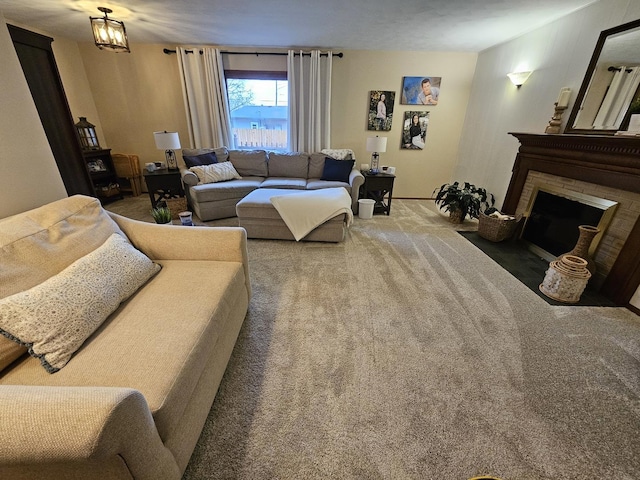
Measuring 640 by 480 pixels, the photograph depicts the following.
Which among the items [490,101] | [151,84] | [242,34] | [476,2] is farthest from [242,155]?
[490,101]

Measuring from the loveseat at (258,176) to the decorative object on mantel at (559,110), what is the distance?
2058 millimetres

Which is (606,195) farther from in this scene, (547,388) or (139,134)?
(139,134)

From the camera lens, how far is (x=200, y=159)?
3838 mm

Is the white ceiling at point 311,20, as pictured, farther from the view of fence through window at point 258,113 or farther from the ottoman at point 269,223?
the ottoman at point 269,223

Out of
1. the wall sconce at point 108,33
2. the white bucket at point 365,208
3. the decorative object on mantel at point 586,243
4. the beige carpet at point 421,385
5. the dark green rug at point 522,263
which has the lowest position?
the beige carpet at point 421,385

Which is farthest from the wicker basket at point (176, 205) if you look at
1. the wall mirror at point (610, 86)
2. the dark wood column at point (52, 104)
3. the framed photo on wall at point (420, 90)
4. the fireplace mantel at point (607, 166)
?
the wall mirror at point (610, 86)

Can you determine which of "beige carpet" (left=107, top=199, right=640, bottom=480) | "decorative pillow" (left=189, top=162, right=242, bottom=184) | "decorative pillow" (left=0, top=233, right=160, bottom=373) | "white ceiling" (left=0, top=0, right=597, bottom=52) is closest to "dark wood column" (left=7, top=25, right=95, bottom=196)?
"white ceiling" (left=0, top=0, right=597, bottom=52)

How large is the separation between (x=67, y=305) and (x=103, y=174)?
405 cm

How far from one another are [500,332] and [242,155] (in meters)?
3.88

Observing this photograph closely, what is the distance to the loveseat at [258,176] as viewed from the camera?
11.4 feet

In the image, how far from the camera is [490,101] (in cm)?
374

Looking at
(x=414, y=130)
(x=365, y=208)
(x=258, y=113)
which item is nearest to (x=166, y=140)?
(x=258, y=113)

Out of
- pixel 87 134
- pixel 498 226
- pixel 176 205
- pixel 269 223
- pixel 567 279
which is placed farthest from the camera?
pixel 87 134

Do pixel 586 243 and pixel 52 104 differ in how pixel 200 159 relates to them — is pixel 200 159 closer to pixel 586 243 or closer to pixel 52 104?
pixel 52 104
